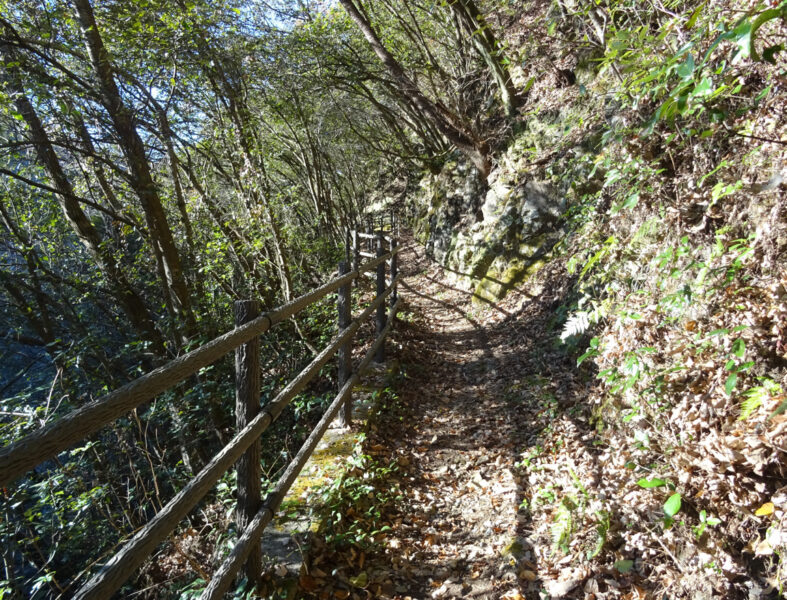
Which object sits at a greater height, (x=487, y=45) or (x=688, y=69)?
(x=487, y=45)

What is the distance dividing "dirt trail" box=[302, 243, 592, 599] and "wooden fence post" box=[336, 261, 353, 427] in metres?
0.42

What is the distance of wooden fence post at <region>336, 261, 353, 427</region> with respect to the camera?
4539 mm

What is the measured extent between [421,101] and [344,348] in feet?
24.2

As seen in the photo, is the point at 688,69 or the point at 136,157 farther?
the point at 136,157

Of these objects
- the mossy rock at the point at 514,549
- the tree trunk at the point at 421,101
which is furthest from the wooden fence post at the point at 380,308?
the tree trunk at the point at 421,101

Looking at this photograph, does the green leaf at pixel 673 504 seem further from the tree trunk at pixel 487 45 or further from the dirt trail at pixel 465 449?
the tree trunk at pixel 487 45

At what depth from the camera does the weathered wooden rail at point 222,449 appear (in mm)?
1428

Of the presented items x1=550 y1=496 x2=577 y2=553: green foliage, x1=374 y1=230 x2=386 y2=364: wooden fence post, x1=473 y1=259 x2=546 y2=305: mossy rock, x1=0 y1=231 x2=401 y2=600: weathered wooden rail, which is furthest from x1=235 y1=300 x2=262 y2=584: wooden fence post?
x1=473 y1=259 x2=546 y2=305: mossy rock

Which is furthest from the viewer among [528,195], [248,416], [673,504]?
[528,195]

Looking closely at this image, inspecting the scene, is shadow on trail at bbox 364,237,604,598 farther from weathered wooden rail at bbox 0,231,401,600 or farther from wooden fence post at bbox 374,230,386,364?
weathered wooden rail at bbox 0,231,401,600

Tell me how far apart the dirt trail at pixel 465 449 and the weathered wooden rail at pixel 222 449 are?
72cm

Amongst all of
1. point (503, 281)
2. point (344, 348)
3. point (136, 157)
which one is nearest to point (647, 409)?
point (344, 348)

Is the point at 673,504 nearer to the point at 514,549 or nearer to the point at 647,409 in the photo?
the point at 647,409

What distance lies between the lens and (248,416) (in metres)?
2.70
